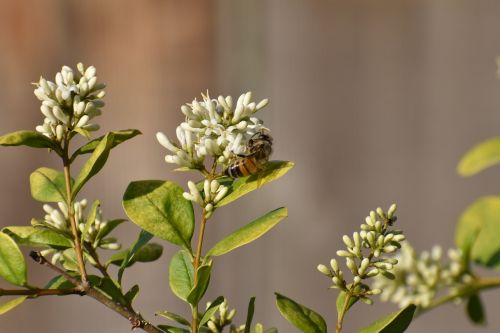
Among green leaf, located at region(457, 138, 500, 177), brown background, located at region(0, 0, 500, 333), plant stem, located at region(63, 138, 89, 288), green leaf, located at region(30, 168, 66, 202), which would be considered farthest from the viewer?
brown background, located at region(0, 0, 500, 333)

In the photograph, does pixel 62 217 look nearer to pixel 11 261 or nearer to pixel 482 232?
pixel 11 261

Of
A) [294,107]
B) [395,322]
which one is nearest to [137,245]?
[395,322]

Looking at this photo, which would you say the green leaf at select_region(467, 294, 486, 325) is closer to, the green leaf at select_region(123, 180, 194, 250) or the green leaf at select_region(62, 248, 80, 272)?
the green leaf at select_region(123, 180, 194, 250)

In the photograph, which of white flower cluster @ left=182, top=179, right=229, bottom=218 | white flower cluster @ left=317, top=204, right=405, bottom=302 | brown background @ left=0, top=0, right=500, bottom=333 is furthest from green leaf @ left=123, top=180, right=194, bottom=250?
brown background @ left=0, top=0, right=500, bottom=333

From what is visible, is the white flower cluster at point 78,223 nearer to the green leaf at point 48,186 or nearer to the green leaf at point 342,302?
the green leaf at point 48,186

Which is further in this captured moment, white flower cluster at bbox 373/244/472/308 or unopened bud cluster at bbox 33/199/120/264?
unopened bud cluster at bbox 33/199/120/264

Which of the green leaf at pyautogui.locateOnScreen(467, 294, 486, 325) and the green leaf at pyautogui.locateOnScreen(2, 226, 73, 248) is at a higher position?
the green leaf at pyautogui.locateOnScreen(2, 226, 73, 248)
